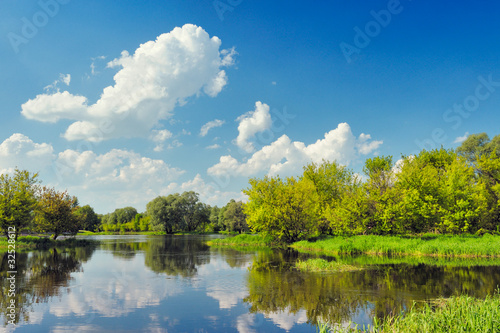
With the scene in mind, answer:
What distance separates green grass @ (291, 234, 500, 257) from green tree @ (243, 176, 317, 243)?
9.15m

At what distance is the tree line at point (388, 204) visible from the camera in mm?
48125

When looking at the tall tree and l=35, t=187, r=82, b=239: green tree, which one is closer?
l=35, t=187, r=82, b=239: green tree

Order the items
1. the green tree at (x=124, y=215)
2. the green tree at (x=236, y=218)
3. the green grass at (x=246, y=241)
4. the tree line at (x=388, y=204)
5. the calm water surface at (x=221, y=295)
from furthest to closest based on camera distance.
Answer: the green tree at (x=124, y=215) → the green tree at (x=236, y=218) → the green grass at (x=246, y=241) → the tree line at (x=388, y=204) → the calm water surface at (x=221, y=295)

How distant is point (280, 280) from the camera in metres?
23.2

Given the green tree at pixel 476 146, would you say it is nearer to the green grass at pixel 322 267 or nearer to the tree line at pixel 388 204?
the tree line at pixel 388 204

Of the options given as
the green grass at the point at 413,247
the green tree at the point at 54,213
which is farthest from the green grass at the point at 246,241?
the green tree at the point at 54,213

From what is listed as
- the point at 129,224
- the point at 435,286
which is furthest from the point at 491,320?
the point at 129,224

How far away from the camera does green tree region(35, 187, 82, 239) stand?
6181 cm

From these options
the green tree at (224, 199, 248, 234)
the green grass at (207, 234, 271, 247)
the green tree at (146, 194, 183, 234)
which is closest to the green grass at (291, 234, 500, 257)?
the green grass at (207, 234, 271, 247)

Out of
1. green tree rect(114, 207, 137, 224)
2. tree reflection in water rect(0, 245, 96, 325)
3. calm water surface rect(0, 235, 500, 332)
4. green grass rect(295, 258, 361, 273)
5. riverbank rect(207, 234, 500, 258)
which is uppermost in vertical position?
green tree rect(114, 207, 137, 224)

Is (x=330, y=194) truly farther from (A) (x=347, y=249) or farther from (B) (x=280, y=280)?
(B) (x=280, y=280)

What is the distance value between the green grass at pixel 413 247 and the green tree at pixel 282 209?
9.15m

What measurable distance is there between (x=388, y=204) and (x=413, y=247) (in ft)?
28.7

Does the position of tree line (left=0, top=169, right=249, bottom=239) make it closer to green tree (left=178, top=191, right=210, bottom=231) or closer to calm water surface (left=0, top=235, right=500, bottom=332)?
green tree (left=178, top=191, right=210, bottom=231)
